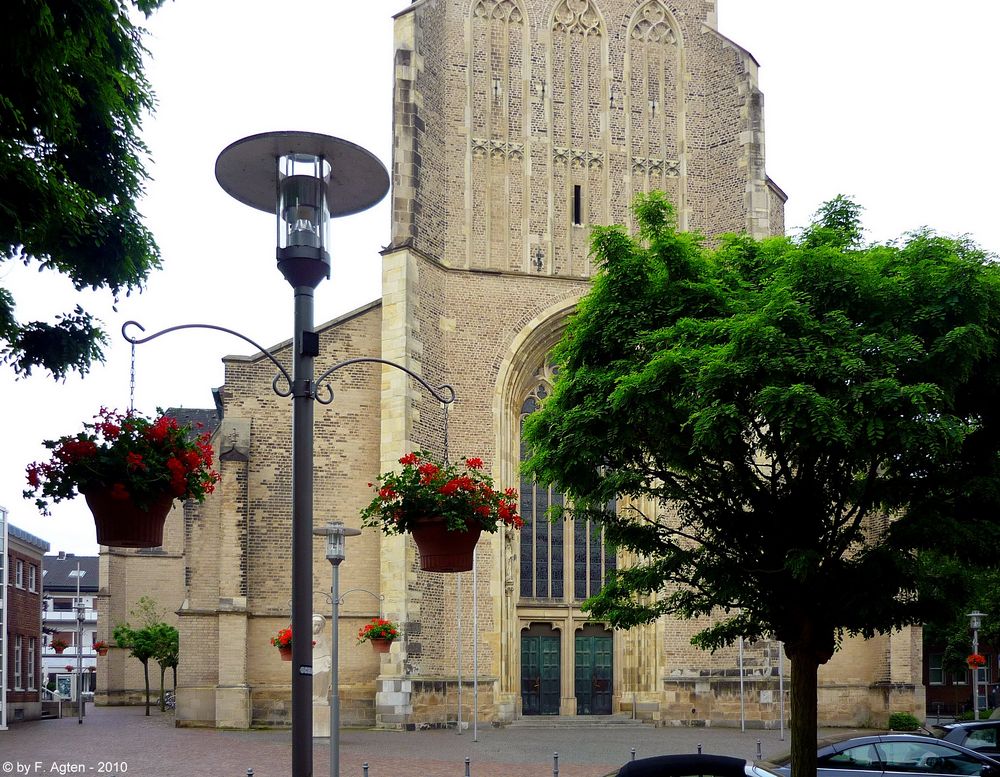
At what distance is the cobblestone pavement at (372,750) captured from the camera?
2023 cm

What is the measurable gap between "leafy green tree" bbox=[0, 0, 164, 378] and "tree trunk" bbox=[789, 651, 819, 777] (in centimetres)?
929

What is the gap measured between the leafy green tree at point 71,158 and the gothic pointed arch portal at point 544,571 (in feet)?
69.1

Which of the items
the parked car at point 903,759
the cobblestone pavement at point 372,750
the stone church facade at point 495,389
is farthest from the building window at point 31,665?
the parked car at point 903,759

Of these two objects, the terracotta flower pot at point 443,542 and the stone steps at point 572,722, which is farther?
the stone steps at point 572,722

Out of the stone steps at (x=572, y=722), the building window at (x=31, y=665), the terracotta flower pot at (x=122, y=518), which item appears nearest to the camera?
the terracotta flower pot at (x=122, y=518)

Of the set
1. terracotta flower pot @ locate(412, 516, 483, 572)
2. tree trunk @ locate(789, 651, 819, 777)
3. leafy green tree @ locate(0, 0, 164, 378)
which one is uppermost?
leafy green tree @ locate(0, 0, 164, 378)

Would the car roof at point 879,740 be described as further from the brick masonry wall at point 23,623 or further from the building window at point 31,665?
the building window at point 31,665

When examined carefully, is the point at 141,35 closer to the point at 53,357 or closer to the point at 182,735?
the point at 53,357

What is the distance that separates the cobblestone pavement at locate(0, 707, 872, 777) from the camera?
66.4 ft

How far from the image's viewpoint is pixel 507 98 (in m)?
34.8

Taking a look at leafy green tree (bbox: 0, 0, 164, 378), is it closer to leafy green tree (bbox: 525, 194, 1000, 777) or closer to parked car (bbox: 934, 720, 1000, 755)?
leafy green tree (bbox: 525, 194, 1000, 777)

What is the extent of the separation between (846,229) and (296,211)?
1064 centimetres

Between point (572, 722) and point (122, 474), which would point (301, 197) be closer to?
point (122, 474)

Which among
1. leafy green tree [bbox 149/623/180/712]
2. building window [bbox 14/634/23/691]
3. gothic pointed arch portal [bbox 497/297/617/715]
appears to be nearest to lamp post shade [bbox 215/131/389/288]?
gothic pointed arch portal [bbox 497/297/617/715]
